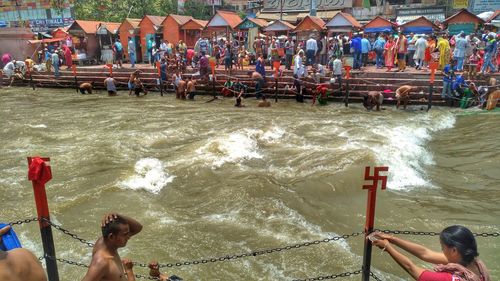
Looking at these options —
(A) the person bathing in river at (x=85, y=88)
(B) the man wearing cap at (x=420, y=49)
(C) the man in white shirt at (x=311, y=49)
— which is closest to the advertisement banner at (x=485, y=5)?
(B) the man wearing cap at (x=420, y=49)

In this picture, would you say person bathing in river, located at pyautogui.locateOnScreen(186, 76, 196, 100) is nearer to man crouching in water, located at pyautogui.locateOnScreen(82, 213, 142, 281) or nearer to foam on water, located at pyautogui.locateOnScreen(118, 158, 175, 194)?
foam on water, located at pyautogui.locateOnScreen(118, 158, 175, 194)

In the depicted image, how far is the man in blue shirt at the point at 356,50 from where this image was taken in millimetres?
19719

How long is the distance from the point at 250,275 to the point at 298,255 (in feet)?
3.01

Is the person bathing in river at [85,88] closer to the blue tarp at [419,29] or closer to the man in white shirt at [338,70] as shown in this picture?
the man in white shirt at [338,70]

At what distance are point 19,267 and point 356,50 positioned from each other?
18.6m

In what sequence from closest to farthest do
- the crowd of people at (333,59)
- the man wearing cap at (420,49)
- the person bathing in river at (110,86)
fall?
1. the crowd of people at (333,59)
2. the man wearing cap at (420,49)
3. the person bathing in river at (110,86)

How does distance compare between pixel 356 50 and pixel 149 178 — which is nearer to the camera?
pixel 149 178

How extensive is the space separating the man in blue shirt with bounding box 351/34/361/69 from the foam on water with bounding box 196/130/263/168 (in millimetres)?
9161

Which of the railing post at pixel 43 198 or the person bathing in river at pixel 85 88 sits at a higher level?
the railing post at pixel 43 198

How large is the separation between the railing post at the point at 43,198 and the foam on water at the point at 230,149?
20.9ft

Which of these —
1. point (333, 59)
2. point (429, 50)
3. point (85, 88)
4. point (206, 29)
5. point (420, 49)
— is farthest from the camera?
point (206, 29)

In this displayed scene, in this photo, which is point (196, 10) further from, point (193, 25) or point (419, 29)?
point (419, 29)

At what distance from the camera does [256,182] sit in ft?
30.5

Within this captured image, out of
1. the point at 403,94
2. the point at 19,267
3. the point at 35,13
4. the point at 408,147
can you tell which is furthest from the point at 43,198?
the point at 35,13
